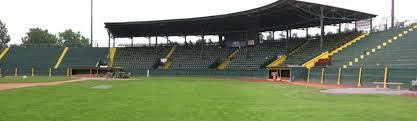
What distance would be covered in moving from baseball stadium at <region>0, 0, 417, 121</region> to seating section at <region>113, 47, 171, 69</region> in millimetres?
173

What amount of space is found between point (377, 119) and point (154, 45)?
233 feet

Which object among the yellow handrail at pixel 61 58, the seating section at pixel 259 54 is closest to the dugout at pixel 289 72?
the seating section at pixel 259 54

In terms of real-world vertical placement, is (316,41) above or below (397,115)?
above

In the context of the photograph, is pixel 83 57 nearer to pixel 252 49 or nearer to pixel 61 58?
pixel 61 58

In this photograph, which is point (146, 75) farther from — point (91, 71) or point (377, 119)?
point (377, 119)

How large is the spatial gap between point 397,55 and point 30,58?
58.6m

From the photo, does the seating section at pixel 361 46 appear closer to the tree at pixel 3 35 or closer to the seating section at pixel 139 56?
the seating section at pixel 139 56

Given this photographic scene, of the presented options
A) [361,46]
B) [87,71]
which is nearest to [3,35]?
[87,71]

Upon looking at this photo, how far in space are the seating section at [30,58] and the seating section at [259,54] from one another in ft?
98.8

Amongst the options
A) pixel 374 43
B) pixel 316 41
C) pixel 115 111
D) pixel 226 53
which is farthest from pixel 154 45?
pixel 115 111

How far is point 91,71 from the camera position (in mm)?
72500

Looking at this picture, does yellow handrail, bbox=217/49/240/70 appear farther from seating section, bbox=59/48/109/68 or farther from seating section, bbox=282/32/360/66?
seating section, bbox=59/48/109/68

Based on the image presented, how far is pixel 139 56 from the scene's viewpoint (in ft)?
253

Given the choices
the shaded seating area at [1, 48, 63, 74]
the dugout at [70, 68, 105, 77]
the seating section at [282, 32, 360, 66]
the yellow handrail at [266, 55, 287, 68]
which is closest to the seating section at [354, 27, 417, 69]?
the seating section at [282, 32, 360, 66]
